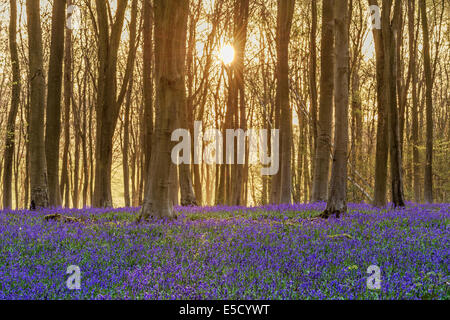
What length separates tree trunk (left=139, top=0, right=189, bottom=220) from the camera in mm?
9508

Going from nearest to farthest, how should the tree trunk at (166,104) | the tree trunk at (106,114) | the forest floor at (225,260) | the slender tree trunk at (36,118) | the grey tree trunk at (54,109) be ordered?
the forest floor at (225,260), the tree trunk at (166,104), the slender tree trunk at (36,118), the grey tree trunk at (54,109), the tree trunk at (106,114)

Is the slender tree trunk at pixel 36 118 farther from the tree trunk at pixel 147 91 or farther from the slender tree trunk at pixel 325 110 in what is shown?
the slender tree trunk at pixel 325 110

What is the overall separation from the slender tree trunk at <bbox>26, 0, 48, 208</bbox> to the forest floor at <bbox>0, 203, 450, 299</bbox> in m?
3.08

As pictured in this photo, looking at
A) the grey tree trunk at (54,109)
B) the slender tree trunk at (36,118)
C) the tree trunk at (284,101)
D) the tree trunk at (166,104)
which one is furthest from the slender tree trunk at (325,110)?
the grey tree trunk at (54,109)

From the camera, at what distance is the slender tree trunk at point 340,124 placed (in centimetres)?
980

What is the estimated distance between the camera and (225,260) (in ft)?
17.8

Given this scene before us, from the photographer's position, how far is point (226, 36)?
23797 millimetres

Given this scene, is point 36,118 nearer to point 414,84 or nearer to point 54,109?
point 54,109

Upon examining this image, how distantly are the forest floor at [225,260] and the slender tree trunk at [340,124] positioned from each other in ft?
3.51

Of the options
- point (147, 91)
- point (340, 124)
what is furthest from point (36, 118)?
point (340, 124)

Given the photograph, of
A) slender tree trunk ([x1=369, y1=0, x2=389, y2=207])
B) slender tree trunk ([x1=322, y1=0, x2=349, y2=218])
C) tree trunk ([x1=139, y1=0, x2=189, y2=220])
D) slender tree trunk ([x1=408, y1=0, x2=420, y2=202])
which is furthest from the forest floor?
slender tree trunk ([x1=408, y1=0, x2=420, y2=202])

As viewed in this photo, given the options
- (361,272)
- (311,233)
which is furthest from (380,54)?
(361,272)
